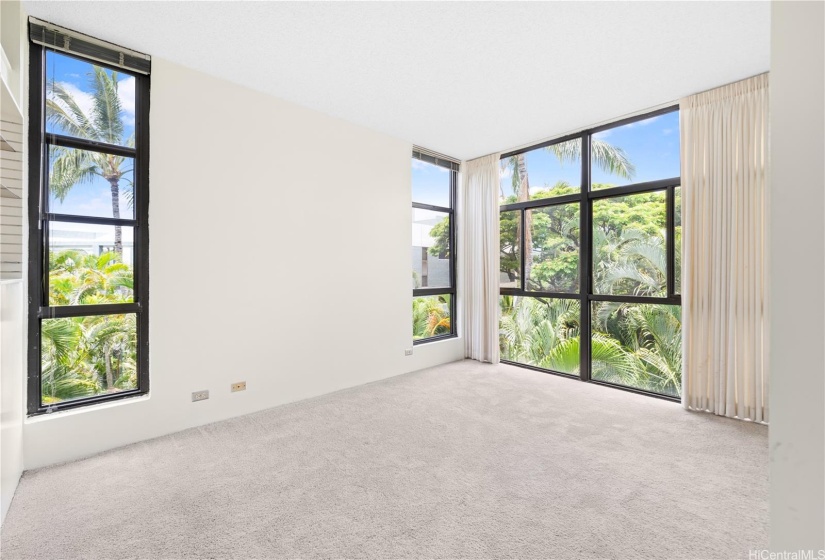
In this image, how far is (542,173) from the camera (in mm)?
4598

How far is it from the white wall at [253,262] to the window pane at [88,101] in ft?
0.69

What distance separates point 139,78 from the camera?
2.75 metres

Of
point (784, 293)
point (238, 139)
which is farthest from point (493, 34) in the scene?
point (784, 293)

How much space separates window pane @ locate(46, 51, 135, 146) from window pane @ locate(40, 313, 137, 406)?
4.19 feet

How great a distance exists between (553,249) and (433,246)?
4.92 ft

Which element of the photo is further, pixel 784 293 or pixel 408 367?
pixel 408 367

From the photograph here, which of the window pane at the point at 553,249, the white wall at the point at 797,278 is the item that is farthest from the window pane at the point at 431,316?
the white wall at the point at 797,278

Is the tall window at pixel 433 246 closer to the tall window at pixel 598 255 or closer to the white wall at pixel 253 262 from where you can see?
the white wall at pixel 253 262

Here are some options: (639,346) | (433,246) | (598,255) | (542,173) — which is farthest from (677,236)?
(433,246)

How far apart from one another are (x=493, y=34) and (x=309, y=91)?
64.6 inches

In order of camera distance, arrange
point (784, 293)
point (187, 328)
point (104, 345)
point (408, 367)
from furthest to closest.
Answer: point (408, 367) < point (187, 328) < point (104, 345) < point (784, 293)

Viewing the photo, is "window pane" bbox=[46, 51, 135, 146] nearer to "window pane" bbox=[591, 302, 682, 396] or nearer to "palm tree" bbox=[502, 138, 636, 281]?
"palm tree" bbox=[502, 138, 636, 281]

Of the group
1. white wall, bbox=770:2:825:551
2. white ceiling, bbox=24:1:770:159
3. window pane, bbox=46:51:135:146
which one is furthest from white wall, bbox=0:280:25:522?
white wall, bbox=770:2:825:551

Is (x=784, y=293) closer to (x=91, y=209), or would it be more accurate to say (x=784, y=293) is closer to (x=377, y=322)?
(x=91, y=209)
